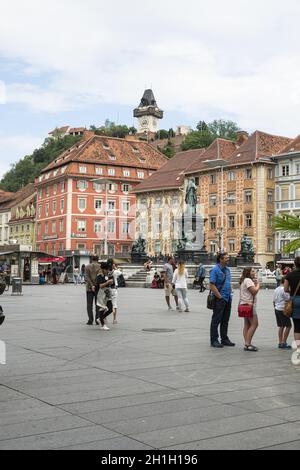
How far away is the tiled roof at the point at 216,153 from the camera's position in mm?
78000

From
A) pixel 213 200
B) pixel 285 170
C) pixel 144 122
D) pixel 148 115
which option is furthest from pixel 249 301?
pixel 144 122

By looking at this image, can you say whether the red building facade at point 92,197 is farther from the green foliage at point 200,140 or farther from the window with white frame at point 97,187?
Result: the green foliage at point 200,140

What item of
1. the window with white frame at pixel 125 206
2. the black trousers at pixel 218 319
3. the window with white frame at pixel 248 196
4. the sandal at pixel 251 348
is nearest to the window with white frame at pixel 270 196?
the window with white frame at pixel 248 196

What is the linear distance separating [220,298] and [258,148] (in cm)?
6315

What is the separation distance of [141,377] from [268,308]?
15.3 meters

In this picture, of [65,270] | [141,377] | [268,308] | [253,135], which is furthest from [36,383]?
[253,135]

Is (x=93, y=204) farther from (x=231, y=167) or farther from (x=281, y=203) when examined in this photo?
(x=281, y=203)

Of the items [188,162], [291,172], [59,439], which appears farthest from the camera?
[188,162]

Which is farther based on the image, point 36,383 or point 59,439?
point 36,383

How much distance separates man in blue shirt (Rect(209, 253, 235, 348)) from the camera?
38.7ft

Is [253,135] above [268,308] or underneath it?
above

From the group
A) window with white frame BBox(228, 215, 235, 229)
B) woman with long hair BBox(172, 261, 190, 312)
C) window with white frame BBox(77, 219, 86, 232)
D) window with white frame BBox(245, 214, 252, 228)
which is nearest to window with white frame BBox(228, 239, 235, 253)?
window with white frame BBox(228, 215, 235, 229)
